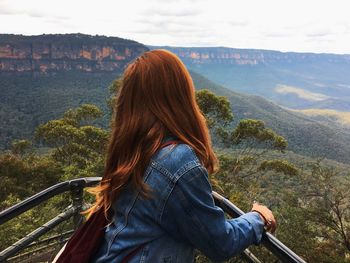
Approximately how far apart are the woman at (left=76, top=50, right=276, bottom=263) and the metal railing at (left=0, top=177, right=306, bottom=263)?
101 millimetres

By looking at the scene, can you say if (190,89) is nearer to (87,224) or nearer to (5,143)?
(87,224)

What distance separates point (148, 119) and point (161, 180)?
0.25 m

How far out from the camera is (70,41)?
289ft

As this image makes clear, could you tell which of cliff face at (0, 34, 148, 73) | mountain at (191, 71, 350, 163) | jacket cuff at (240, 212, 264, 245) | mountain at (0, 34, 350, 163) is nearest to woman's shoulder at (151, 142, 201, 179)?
jacket cuff at (240, 212, 264, 245)

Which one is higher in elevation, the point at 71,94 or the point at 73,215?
the point at 73,215

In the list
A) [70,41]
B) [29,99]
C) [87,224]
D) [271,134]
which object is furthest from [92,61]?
[87,224]

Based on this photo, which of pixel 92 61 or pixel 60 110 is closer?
pixel 60 110

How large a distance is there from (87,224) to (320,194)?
→ 38.1 ft

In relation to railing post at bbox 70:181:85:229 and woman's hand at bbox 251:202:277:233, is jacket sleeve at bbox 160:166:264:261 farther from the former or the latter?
railing post at bbox 70:181:85:229

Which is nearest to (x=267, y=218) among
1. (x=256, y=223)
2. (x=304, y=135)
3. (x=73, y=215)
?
(x=256, y=223)

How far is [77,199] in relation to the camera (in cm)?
228

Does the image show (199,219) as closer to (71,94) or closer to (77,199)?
(77,199)

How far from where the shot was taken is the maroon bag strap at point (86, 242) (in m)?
1.56

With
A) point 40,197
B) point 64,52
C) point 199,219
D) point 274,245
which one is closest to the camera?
point 199,219
